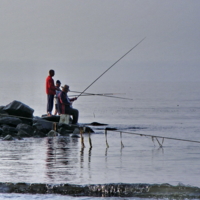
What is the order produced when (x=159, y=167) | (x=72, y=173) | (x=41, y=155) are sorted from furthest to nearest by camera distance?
1. (x=41, y=155)
2. (x=159, y=167)
3. (x=72, y=173)

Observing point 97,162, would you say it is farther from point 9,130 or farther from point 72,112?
point 72,112

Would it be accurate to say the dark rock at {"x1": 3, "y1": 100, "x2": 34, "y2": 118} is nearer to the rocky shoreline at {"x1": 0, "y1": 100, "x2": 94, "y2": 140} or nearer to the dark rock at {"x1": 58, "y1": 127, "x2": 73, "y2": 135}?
the rocky shoreline at {"x1": 0, "y1": 100, "x2": 94, "y2": 140}

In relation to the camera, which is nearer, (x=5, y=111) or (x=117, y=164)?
(x=117, y=164)

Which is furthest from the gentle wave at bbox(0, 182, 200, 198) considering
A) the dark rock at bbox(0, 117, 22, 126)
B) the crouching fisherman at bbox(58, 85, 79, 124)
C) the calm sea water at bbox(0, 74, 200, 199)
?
the crouching fisherman at bbox(58, 85, 79, 124)

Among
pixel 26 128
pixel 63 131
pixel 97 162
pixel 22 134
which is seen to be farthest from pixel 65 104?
pixel 97 162

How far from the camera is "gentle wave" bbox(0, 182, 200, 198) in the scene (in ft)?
34.5

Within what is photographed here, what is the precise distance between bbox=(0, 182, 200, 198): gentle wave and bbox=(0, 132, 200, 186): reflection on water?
1.02 feet

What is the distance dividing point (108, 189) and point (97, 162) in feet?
8.58

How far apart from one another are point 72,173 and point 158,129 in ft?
35.5

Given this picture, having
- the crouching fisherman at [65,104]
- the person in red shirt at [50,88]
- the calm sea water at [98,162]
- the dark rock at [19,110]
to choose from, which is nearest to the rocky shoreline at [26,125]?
the dark rock at [19,110]

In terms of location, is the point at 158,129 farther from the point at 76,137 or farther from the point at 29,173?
the point at 29,173

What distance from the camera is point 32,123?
19.9m

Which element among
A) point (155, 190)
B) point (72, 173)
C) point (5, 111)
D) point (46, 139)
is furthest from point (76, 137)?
point (155, 190)

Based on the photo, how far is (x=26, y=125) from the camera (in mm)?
19000
